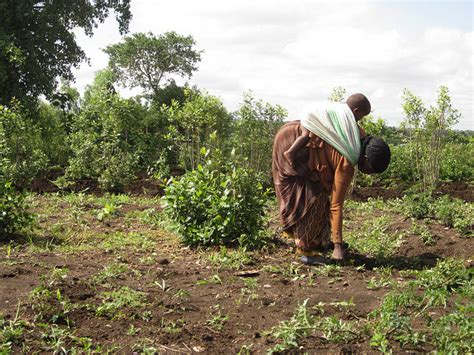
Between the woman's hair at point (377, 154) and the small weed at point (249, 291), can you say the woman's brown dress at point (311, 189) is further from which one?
the small weed at point (249, 291)

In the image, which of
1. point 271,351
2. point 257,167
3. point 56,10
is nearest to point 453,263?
point 271,351

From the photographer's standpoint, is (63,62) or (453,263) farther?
(63,62)

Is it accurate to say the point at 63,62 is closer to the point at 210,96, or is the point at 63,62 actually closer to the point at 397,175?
the point at 210,96

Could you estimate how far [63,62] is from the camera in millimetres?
18234

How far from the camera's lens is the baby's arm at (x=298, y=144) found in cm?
540

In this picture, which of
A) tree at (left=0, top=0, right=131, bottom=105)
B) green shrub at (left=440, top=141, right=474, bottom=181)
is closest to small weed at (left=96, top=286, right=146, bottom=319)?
green shrub at (left=440, top=141, right=474, bottom=181)

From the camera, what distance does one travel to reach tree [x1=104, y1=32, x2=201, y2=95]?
25.6 m

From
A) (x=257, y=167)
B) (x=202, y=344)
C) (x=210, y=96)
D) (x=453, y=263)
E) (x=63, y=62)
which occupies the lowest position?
(x=202, y=344)

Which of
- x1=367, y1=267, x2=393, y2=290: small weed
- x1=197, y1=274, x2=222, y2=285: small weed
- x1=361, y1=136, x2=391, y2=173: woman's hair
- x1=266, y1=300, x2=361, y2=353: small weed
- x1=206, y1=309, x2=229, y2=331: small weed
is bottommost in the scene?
x1=206, y1=309, x2=229, y2=331: small weed

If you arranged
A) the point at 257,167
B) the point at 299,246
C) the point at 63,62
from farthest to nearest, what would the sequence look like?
the point at 63,62
the point at 257,167
the point at 299,246

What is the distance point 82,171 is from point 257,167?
11.3 ft

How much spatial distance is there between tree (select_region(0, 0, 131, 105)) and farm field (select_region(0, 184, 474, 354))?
9.79m

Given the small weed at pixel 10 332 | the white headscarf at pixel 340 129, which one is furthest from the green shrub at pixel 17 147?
the small weed at pixel 10 332

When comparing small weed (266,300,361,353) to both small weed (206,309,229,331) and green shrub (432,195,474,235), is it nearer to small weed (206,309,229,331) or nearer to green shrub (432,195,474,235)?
small weed (206,309,229,331)
